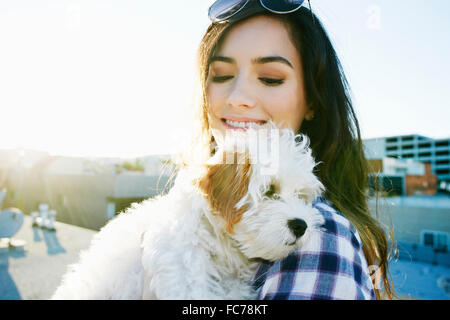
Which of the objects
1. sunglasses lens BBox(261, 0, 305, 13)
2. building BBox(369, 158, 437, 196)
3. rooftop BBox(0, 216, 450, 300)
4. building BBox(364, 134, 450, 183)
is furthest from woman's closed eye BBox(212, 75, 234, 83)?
building BBox(364, 134, 450, 183)

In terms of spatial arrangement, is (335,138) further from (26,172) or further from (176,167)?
(26,172)

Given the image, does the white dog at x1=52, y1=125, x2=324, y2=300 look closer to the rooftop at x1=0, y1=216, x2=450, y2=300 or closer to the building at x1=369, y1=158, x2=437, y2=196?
the rooftop at x1=0, y1=216, x2=450, y2=300

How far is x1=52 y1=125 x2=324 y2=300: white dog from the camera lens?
1.68 metres

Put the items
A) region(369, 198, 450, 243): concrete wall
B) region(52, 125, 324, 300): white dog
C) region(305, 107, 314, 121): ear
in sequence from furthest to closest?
region(369, 198, 450, 243): concrete wall
region(305, 107, 314, 121): ear
region(52, 125, 324, 300): white dog

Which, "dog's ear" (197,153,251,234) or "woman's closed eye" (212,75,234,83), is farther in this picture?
"woman's closed eye" (212,75,234,83)

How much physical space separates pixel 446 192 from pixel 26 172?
3696 inches

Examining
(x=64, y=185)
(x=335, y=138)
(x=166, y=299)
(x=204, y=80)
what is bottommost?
(x=64, y=185)

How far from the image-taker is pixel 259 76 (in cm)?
227

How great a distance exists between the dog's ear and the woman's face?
513 millimetres

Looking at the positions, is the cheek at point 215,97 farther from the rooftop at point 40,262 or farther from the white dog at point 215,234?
the rooftop at point 40,262

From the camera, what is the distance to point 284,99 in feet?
7.41
